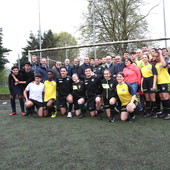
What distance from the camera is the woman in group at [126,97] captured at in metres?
4.11

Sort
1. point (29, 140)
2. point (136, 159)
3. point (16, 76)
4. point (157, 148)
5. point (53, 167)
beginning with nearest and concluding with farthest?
point (53, 167) < point (136, 159) < point (157, 148) < point (29, 140) < point (16, 76)

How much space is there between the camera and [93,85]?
473 centimetres

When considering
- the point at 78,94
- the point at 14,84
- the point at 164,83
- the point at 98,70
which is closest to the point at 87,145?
the point at 78,94

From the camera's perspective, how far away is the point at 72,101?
493 cm

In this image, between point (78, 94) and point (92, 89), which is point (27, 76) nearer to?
point (78, 94)

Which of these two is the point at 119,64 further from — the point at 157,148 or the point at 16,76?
the point at 16,76

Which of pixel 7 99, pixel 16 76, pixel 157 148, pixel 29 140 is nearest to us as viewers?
pixel 157 148

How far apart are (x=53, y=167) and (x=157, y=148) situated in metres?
1.58

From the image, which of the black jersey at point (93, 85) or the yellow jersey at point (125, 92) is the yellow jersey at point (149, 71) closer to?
the yellow jersey at point (125, 92)

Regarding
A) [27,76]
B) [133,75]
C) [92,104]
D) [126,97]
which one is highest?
[27,76]

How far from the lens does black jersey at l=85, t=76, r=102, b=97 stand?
4.73m

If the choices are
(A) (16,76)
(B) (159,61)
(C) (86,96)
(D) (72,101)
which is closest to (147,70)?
(B) (159,61)

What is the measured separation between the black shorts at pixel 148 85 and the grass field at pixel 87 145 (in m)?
0.80

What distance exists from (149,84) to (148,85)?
4 centimetres
